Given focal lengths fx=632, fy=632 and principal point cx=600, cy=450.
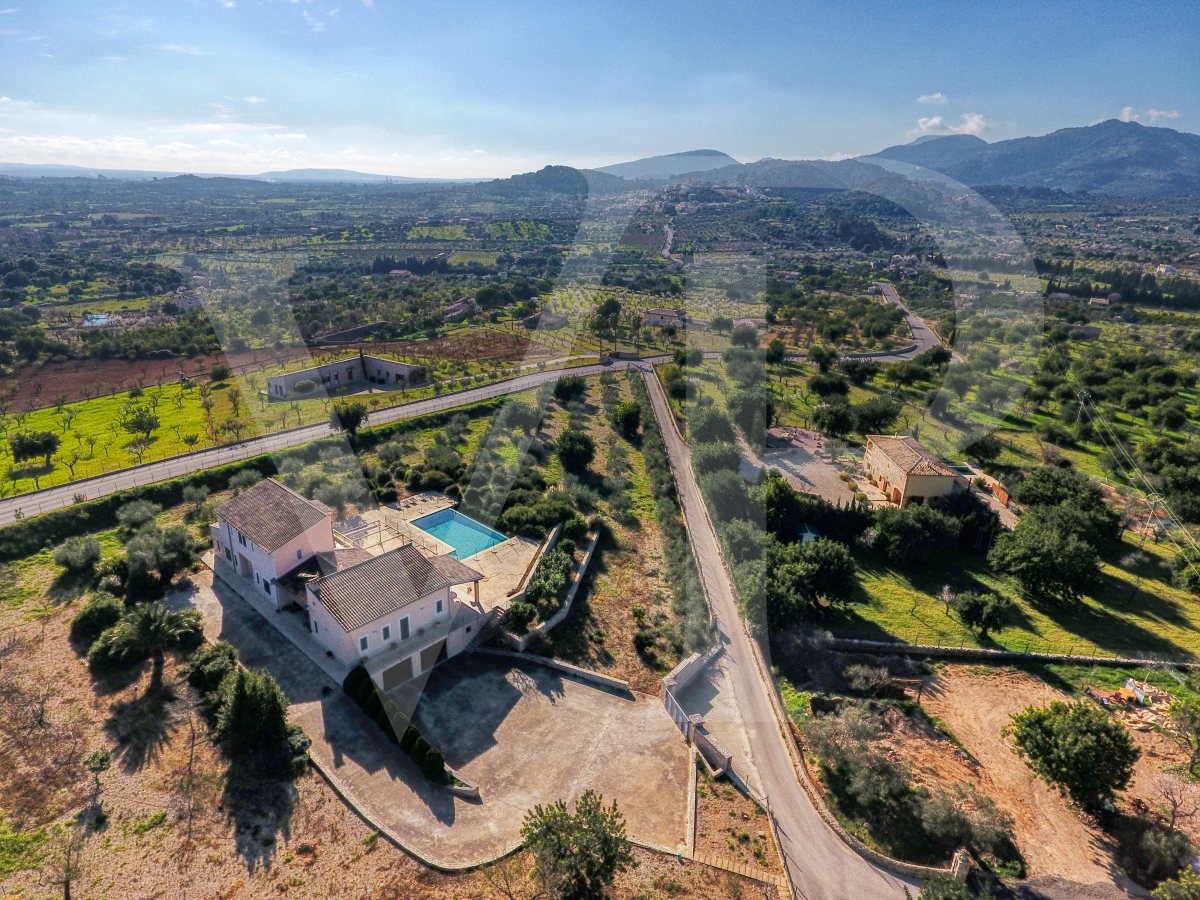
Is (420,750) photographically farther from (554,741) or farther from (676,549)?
(676,549)

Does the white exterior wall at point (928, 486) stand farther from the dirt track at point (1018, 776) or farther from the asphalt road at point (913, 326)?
the asphalt road at point (913, 326)

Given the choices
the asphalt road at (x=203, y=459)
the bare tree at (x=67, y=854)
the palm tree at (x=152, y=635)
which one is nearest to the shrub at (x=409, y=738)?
the bare tree at (x=67, y=854)

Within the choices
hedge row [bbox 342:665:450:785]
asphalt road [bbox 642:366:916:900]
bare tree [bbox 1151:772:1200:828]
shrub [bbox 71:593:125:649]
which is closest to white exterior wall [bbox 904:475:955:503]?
asphalt road [bbox 642:366:916:900]

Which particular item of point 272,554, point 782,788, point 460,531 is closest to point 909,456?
point 782,788

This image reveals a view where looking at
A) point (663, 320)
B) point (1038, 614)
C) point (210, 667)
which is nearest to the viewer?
point (210, 667)

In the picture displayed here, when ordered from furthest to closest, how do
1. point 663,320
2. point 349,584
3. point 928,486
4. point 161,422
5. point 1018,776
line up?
point 663,320
point 161,422
point 928,486
point 349,584
point 1018,776

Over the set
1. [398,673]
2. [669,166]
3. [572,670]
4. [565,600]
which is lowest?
[572,670]

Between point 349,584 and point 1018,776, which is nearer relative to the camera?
point 1018,776

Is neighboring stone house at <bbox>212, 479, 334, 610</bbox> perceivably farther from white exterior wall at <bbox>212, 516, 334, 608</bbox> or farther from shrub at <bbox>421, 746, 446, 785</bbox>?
shrub at <bbox>421, 746, 446, 785</bbox>
